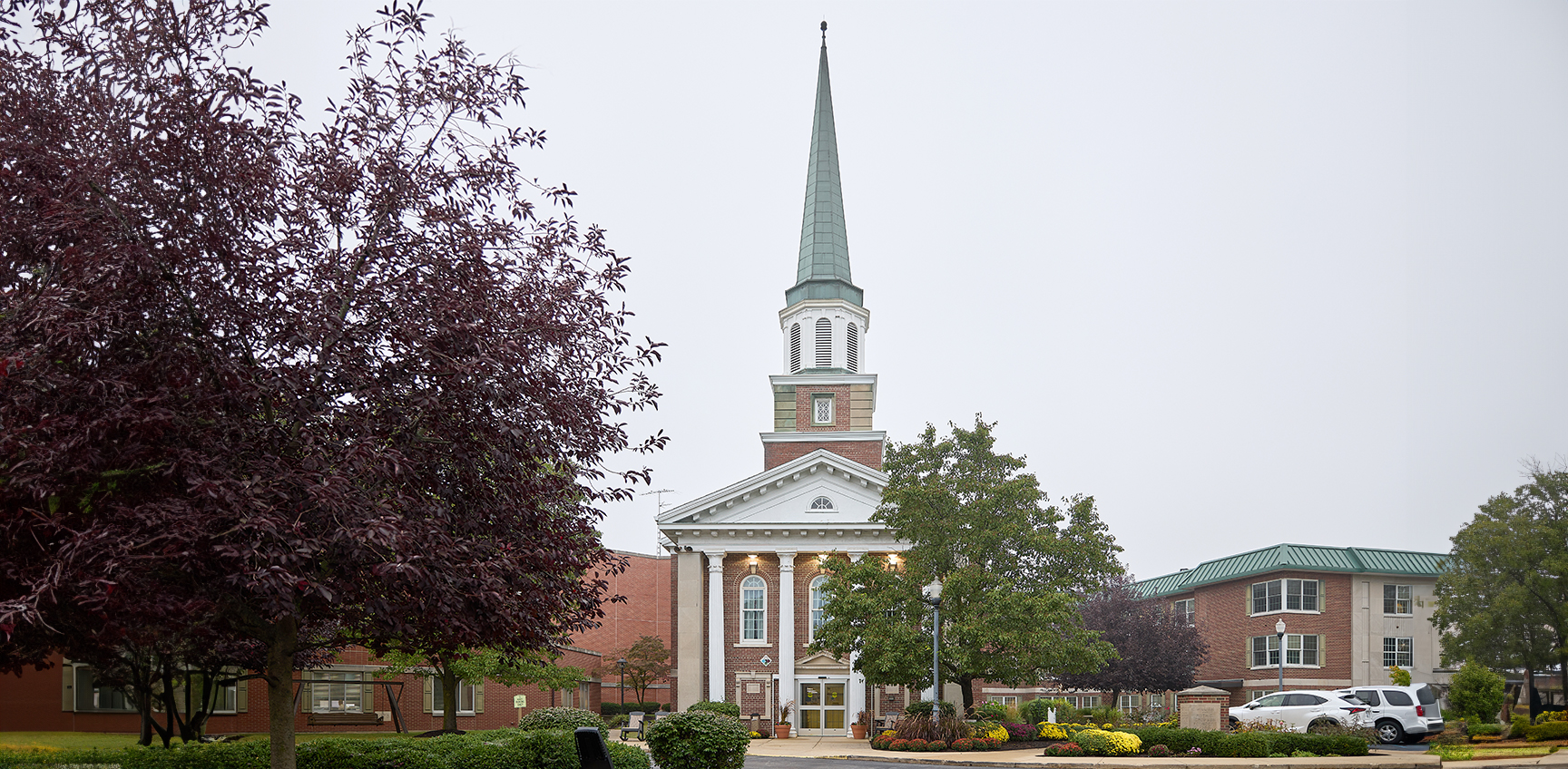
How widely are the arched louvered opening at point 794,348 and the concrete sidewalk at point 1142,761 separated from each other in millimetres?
22625

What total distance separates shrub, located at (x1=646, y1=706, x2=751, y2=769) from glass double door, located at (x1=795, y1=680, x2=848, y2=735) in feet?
87.0

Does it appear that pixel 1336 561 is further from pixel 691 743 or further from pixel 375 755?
→ pixel 375 755

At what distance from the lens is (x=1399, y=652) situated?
52.6m

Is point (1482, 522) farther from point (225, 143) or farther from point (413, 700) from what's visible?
point (225, 143)

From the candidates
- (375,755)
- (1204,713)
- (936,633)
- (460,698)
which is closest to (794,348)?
(460,698)

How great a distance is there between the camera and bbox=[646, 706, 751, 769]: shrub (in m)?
17.6

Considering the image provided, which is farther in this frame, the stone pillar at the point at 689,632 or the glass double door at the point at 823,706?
the glass double door at the point at 823,706

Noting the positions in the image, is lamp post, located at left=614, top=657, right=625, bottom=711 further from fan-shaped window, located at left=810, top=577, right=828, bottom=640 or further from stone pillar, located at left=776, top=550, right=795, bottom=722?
fan-shaped window, located at left=810, top=577, right=828, bottom=640

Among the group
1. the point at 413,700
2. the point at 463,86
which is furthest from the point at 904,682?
the point at 463,86

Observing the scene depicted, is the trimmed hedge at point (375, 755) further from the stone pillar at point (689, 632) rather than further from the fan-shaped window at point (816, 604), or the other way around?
the fan-shaped window at point (816, 604)

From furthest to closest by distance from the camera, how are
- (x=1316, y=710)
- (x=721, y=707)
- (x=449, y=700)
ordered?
(x=721, y=707)
(x=449, y=700)
(x=1316, y=710)

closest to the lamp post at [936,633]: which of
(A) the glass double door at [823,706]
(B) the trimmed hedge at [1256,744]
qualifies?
(B) the trimmed hedge at [1256,744]

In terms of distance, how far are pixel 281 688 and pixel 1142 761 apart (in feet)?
60.0

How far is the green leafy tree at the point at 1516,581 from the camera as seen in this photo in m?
35.6
